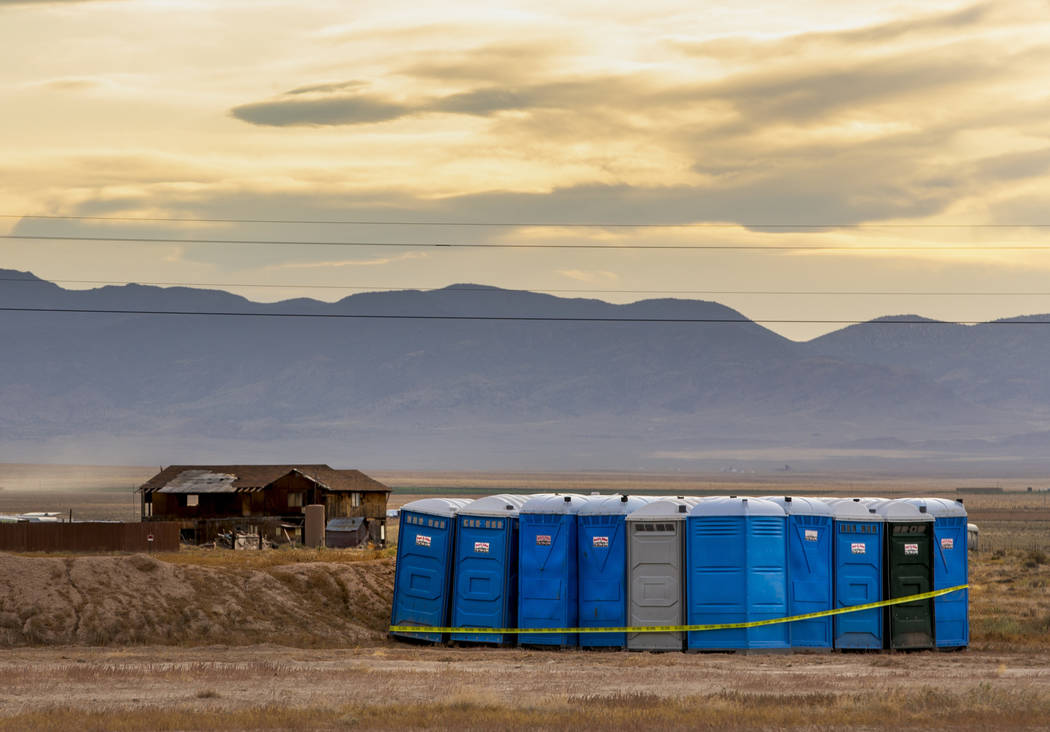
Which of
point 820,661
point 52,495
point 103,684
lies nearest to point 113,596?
point 103,684

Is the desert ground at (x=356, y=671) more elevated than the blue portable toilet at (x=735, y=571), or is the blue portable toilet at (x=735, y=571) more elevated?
the blue portable toilet at (x=735, y=571)

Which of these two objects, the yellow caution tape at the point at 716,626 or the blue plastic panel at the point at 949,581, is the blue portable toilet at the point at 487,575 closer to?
the yellow caution tape at the point at 716,626

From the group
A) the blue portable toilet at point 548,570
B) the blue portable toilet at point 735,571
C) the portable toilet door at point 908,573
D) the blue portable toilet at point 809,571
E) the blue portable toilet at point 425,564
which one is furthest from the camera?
the blue portable toilet at point 425,564

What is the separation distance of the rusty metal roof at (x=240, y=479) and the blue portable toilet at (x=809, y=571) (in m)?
43.8

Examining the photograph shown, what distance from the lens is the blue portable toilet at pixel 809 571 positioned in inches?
1029

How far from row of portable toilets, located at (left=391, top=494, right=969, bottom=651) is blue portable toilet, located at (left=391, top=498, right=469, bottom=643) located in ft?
0.10

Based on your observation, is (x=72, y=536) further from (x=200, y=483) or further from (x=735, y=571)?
(x=735, y=571)

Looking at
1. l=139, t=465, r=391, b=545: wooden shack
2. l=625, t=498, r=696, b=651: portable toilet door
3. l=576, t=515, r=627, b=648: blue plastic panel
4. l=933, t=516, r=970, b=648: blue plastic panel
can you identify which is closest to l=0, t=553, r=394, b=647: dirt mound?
l=576, t=515, r=627, b=648: blue plastic panel

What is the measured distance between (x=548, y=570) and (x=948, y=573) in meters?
7.70

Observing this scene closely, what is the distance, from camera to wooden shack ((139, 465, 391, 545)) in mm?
67375

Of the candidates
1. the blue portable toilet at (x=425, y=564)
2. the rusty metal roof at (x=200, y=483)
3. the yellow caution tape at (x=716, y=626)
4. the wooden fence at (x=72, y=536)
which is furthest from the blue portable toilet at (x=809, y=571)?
the rusty metal roof at (x=200, y=483)

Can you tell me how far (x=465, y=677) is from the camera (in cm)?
2164

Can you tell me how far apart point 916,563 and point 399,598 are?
10187 mm

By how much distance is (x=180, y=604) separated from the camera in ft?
96.5
